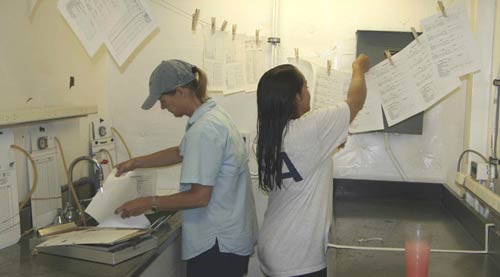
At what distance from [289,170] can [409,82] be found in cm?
87

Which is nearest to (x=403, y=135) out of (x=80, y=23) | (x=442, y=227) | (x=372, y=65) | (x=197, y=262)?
(x=372, y=65)

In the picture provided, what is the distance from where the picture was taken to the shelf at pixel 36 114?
1568mm

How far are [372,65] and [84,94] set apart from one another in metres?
1.47

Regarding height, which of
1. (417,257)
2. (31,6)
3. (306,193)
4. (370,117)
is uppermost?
(31,6)

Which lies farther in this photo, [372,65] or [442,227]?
[372,65]

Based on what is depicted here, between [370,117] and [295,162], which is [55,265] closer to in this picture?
[295,162]

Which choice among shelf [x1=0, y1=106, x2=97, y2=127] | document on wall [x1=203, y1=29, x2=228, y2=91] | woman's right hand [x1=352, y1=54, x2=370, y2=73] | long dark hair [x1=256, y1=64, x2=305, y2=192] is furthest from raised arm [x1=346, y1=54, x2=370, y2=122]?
shelf [x1=0, y1=106, x2=97, y2=127]

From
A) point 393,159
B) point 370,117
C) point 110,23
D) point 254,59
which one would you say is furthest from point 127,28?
point 393,159

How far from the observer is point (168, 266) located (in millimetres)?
1877

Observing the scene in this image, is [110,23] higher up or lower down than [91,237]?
higher up

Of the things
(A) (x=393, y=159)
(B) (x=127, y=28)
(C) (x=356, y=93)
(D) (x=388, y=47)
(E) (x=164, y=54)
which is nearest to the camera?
(C) (x=356, y=93)

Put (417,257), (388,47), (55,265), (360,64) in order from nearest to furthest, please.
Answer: (417,257), (55,265), (360,64), (388,47)

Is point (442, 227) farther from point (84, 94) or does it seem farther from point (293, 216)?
point (84, 94)

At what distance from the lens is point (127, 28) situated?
1.84 metres
